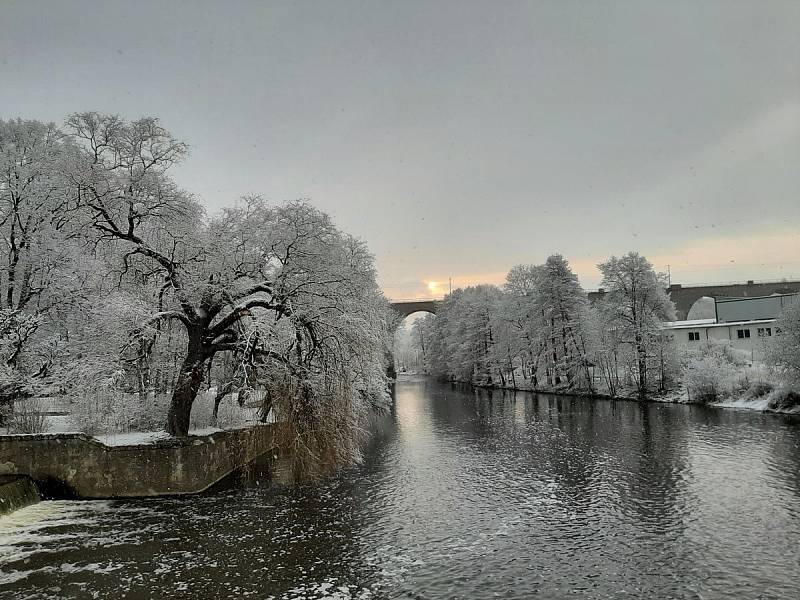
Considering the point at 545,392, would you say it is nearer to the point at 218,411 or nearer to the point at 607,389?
the point at 607,389

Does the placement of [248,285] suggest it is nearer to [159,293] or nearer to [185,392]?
[159,293]

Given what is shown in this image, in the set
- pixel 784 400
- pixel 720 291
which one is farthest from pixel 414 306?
pixel 784 400

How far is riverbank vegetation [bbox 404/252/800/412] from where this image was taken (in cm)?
3591

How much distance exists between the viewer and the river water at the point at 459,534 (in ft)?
32.8

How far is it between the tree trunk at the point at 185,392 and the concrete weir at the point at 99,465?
986mm

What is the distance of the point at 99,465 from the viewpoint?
53.5 ft

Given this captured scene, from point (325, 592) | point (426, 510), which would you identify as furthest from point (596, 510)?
point (325, 592)

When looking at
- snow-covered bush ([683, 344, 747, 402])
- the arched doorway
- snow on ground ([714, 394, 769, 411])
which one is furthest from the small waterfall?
the arched doorway

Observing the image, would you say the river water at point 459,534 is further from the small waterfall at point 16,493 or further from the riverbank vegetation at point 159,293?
the riverbank vegetation at point 159,293

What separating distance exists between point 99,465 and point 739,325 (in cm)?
5722

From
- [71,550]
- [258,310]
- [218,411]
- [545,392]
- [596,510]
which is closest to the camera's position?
[71,550]

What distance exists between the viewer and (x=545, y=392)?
167 feet

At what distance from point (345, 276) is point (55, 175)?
11.6 metres

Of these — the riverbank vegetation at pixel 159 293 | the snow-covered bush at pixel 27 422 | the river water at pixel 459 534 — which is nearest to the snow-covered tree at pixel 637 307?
the river water at pixel 459 534
